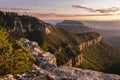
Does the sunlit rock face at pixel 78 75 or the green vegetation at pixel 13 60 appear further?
the green vegetation at pixel 13 60

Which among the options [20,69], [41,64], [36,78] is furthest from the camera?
[41,64]

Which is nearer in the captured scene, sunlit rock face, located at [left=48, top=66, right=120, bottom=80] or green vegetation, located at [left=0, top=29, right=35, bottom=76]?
sunlit rock face, located at [left=48, top=66, right=120, bottom=80]

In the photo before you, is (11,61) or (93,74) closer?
(93,74)

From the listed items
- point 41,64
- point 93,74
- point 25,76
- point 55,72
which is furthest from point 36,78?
point 41,64

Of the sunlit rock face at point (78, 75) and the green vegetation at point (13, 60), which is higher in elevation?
the green vegetation at point (13, 60)

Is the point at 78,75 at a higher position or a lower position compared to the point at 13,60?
lower

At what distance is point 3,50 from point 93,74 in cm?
2342

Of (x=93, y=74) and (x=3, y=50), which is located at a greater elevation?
(x=3, y=50)

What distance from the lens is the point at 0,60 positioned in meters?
70.3

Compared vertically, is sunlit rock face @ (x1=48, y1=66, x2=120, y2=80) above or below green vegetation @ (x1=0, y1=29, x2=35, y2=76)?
below

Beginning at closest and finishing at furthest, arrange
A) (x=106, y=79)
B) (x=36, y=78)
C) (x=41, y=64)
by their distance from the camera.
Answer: (x=36, y=78) < (x=106, y=79) < (x=41, y=64)

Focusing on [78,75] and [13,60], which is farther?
[13,60]

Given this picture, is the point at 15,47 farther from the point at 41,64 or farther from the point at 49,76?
the point at 49,76

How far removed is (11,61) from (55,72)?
12342 millimetres
